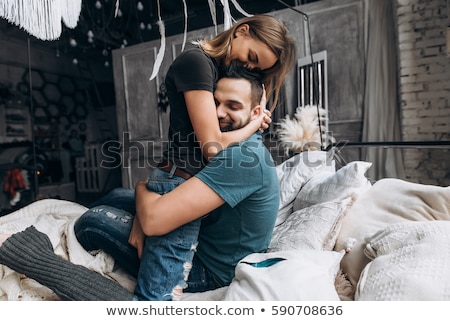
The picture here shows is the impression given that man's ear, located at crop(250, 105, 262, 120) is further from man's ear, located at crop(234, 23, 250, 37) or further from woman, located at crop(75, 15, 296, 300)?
man's ear, located at crop(234, 23, 250, 37)

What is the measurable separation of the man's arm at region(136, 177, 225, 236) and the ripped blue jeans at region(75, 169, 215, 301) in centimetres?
5

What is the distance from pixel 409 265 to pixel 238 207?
0.44 meters

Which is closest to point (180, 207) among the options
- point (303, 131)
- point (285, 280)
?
point (285, 280)

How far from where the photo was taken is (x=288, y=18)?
7.09ft

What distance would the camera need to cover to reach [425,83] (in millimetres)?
2014

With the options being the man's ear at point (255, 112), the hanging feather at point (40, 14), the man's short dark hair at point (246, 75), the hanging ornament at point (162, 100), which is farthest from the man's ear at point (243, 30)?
the hanging ornament at point (162, 100)

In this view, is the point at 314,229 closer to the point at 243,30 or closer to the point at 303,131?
the point at 243,30

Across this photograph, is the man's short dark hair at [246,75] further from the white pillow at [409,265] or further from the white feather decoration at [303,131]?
the white feather decoration at [303,131]

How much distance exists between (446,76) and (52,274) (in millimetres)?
2347

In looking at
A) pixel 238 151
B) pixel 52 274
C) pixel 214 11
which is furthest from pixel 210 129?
pixel 214 11

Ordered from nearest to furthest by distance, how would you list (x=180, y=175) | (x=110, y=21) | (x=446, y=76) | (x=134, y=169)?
(x=180, y=175) < (x=446, y=76) < (x=134, y=169) < (x=110, y=21)

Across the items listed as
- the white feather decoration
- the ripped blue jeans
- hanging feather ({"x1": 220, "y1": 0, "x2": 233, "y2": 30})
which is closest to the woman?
the ripped blue jeans

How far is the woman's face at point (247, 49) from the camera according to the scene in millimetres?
1063
